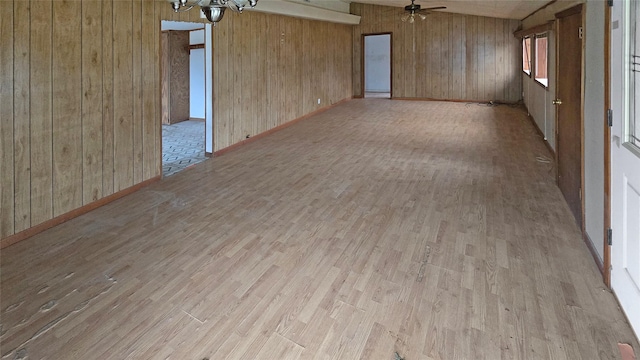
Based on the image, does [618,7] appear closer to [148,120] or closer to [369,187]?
[369,187]

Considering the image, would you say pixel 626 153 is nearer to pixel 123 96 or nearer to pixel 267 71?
pixel 123 96

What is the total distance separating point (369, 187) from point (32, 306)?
3.19m

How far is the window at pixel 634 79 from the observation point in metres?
2.04

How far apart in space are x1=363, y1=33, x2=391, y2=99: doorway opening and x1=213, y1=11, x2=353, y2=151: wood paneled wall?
18.4ft

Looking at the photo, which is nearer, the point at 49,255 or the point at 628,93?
the point at 628,93

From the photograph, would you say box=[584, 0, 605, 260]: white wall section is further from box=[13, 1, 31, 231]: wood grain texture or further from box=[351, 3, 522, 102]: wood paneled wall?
box=[351, 3, 522, 102]: wood paneled wall

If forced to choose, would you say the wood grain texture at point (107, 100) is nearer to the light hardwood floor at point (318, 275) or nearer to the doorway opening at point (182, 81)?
the light hardwood floor at point (318, 275)

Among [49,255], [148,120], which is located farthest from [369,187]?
[49,255]

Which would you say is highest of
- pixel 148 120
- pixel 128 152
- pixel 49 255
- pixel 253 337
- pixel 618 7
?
pixel 618 7

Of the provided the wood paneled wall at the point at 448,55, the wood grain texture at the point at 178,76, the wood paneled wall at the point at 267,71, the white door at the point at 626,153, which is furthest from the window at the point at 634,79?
the wood paneled wall at the point at 448,55

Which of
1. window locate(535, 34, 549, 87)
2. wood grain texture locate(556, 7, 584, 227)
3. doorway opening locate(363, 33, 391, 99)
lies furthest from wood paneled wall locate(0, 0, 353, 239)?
A: doorway opening locate(363, 33, 391, 99)

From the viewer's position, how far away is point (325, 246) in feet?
10.1

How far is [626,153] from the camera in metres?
2.11

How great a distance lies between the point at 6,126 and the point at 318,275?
2.62 m
